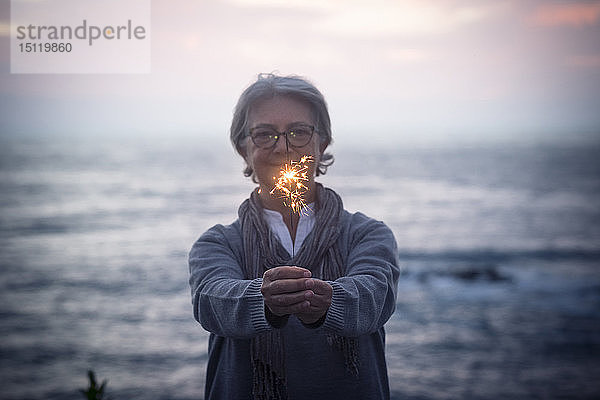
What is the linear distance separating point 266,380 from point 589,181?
59.6 m

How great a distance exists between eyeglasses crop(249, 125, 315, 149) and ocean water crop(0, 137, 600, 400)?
35.1ft

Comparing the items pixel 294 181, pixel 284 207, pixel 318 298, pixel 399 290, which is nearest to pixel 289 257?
pixel 284 207

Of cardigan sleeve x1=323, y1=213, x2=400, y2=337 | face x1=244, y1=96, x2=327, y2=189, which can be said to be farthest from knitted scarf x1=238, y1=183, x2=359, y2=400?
face x1=244, y1=96, x2=327, y2=189

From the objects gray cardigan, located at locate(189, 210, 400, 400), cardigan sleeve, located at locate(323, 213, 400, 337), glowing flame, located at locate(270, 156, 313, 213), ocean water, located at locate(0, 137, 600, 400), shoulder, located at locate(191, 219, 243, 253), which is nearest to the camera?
cardigan sleeve, located at locate(323, 213, 400, 337)

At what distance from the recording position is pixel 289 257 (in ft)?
8.05

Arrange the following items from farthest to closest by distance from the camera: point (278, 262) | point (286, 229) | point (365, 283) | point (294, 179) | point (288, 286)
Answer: point (286, 229), point (278, 262), point (294, 179), point (365, 283), point (288, 286)

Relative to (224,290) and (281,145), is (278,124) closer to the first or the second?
(281,145)

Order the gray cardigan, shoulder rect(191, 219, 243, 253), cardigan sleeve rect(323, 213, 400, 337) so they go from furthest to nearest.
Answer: shoulder rect(191, 219, 243, 253) < the gray cardigan < cardigan sleeve rect(323, 213, 400, 337)

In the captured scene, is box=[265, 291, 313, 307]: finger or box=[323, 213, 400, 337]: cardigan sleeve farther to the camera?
box=[323, 213, 400, 337]: cardigan sleeve

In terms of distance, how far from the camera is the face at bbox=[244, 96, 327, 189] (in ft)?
7.67

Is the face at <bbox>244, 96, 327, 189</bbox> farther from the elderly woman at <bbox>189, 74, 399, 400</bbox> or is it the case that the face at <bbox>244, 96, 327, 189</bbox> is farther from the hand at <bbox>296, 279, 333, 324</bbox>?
the hand at <bbox>296, 279, 333, 324</bbox>

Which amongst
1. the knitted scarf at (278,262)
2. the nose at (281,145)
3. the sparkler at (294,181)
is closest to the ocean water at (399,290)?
the knitted scarf at (278,262)

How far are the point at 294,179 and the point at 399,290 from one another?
17329mm

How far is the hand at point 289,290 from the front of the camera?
6.14 feet
